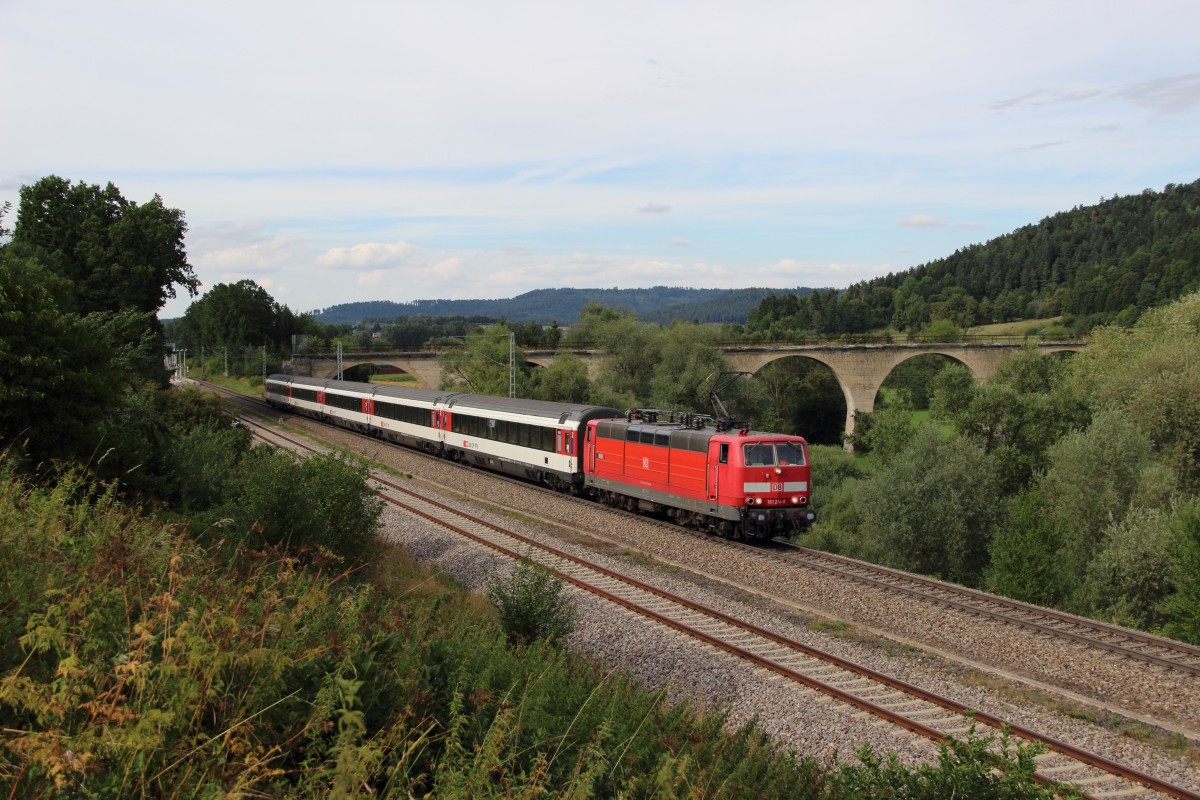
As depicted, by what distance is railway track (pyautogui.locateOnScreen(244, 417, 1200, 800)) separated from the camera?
27.1 feet

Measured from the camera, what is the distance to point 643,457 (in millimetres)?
22359

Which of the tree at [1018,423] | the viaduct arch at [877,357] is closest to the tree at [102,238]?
the tree at [1018,423]

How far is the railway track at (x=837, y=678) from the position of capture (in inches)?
326

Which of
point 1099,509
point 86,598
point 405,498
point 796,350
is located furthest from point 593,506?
point 796,350

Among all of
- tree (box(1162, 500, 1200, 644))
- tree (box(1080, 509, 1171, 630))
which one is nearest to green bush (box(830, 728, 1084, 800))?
tree (box(1162, 500, 1200, 644))

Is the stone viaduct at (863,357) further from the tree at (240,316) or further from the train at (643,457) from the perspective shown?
the train at (643,457)

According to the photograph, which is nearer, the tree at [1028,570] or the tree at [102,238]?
the tree at [1028,570]

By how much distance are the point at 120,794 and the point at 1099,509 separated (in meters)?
30.8

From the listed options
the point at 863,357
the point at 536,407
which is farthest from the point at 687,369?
the point at 536,407

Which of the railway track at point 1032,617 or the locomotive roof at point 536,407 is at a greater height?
the locomotive roof at point 536,407

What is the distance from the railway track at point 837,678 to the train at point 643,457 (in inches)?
164

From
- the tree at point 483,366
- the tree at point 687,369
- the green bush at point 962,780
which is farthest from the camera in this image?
the tree at point 483,366

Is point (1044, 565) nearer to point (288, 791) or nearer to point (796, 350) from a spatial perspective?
point (288, 791)

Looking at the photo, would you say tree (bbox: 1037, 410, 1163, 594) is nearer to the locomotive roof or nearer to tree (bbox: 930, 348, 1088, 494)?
tree (bbox: 930, 348, 1088, 494)
